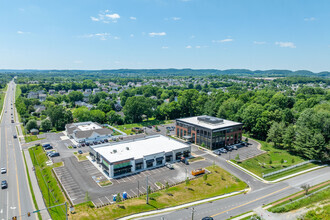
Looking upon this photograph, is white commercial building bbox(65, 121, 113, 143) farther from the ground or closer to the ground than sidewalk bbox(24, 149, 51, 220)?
farther from the ground

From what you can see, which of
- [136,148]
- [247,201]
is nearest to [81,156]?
[136,148]

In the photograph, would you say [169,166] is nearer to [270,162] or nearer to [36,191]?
[270,162]

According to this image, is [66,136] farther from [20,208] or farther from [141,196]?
[141,196]

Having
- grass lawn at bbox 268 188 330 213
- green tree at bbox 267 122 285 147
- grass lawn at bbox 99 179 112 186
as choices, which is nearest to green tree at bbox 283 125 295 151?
green tree at bbox 267 122 285 147

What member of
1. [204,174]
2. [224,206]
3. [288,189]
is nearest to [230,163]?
[204,174]

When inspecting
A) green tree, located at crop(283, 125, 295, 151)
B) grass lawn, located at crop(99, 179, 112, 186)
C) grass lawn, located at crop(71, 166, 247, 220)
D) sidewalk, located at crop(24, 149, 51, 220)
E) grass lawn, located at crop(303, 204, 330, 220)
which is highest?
green tree, located at crop(283, 125, 295, 151)

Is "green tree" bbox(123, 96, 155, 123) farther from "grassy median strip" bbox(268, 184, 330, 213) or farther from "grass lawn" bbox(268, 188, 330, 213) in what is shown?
"grass lawn" bbox(268, 188, 330, 213)
